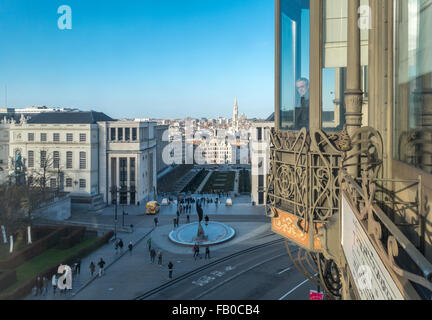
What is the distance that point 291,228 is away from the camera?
10.1 m

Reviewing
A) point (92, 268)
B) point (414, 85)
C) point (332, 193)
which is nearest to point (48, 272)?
point (92, 268)

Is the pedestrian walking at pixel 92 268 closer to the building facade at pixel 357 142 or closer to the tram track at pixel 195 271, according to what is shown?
the tram track at pixel 195 271

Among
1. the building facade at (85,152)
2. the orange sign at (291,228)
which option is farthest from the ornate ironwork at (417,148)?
the building facade at (85,152)

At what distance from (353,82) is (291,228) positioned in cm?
435

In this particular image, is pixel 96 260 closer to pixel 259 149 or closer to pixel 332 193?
pixel 332 193

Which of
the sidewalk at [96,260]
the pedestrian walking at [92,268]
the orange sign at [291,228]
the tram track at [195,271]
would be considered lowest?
the tram track at [195,271]

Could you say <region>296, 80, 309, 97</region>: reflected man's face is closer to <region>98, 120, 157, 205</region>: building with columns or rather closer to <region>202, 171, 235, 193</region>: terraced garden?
<region>98, 120, 157, 205</region>: building with columns

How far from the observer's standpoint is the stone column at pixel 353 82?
7.64 metres

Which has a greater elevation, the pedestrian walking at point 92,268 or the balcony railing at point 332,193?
the balcony railing at point 332,193

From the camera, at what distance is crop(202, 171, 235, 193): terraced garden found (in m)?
74.9

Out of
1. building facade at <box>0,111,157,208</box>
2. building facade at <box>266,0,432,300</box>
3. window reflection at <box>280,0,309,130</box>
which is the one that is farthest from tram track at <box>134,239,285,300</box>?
building facade at <box>0,111,157,208</box>

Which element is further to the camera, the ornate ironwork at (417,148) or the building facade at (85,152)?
the building facade at (85,152)

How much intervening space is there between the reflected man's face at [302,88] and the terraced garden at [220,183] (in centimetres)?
5944

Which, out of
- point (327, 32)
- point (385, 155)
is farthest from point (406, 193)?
Result: point (327, 32)
